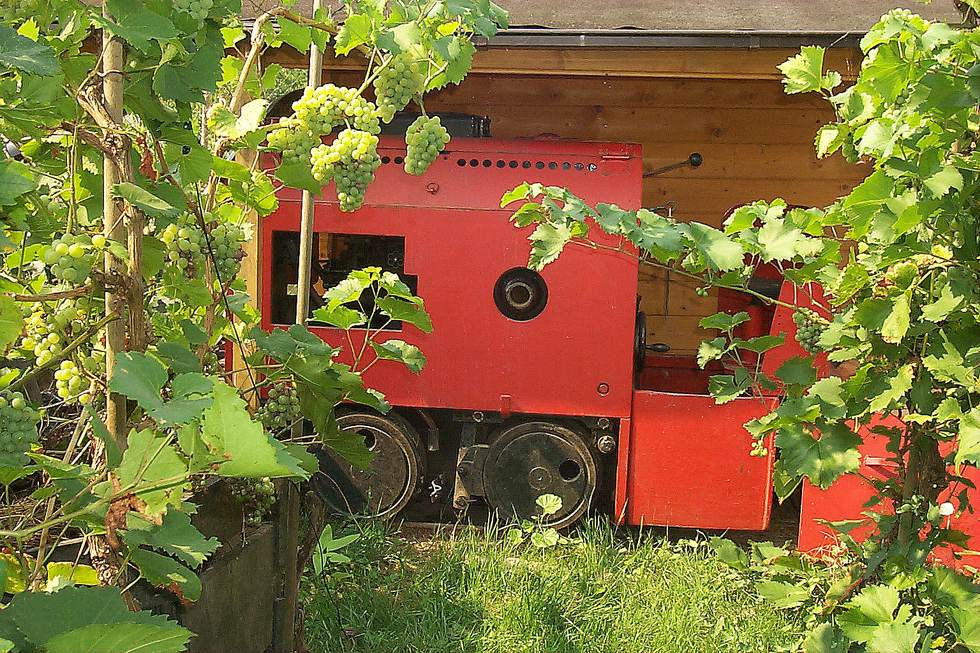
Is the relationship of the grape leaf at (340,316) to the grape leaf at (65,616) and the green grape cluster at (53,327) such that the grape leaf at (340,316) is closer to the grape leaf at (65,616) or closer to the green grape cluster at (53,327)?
the green grape cluster at (53,327)

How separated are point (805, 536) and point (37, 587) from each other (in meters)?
3.47

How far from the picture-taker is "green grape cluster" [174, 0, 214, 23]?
1.19 m

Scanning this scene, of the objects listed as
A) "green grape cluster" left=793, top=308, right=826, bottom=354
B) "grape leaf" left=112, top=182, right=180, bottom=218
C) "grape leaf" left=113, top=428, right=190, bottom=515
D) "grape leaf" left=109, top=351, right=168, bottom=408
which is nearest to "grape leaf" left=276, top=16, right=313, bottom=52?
"grape leaf" left=112, top=182, right=180, bottom=218

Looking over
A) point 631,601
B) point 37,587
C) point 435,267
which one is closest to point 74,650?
point 37,587

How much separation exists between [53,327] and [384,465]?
3.02 meters

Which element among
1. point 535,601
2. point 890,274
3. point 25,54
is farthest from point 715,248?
point 535,601

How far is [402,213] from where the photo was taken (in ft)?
13.4

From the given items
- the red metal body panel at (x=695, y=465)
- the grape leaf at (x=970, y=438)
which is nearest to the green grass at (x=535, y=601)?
the red metal body panel at (x=695, y=465)

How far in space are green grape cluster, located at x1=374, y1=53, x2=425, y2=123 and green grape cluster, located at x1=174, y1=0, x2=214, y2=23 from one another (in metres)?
0.33

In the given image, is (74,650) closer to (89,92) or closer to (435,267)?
(89,92)

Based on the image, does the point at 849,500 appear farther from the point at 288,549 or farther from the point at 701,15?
the point at 288,549

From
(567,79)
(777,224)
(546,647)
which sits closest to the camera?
(777,224)

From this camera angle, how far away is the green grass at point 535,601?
3152 mm

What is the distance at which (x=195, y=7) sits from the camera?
120cm
